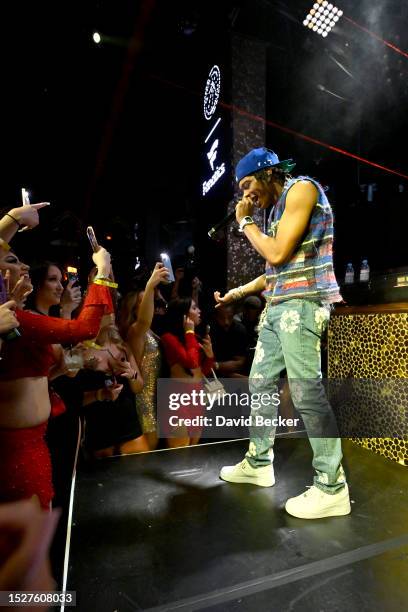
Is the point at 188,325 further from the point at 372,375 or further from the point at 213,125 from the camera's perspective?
the point at 213,125

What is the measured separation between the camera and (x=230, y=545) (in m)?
1.45

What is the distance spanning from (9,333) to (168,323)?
2.13 m

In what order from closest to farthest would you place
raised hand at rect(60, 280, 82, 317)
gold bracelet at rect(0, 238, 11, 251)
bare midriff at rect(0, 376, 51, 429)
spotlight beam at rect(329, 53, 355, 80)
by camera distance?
1. bare midriff at rect(0, 376, 51, 429)
2. gold bracelet at rect(0, 238, 11, 251)
3. raised hand at rect(60, 280, 82, 317)
4. spotlight beam at rect(329, 53, 355, 80)

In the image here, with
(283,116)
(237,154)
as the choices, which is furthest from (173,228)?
(237,154)

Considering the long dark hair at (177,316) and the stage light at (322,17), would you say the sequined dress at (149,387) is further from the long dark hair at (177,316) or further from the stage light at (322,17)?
the stage light at (322,17)

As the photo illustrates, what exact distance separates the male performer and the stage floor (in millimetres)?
170

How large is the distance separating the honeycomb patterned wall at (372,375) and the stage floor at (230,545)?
25 cm

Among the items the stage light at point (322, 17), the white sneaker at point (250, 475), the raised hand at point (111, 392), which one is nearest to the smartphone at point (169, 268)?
the raised hand at point (111, 392)

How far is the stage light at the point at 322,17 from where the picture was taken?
4.62 metres

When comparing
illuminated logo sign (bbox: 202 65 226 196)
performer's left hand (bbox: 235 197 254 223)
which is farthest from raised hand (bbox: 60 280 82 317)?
illuminated logo sign (bbox: 202 65 226 196)

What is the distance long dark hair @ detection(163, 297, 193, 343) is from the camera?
3.21 metres

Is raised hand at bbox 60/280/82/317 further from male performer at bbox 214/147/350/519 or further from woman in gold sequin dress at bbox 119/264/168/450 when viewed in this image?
male performer at bbox 214/147/350/519

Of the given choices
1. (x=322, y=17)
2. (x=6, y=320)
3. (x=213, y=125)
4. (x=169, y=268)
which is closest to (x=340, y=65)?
(x=322, y=17)

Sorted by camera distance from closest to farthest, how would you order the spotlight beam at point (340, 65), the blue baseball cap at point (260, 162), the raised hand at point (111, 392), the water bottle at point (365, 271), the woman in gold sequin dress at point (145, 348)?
the blue baseball cap at point (260, 162) < the raised hand at point (111, 392) < the woman in gold sequin dress at point (145, 348) < the spotlight beam at point (340, 65) < the water bottle at point (365, 271)
